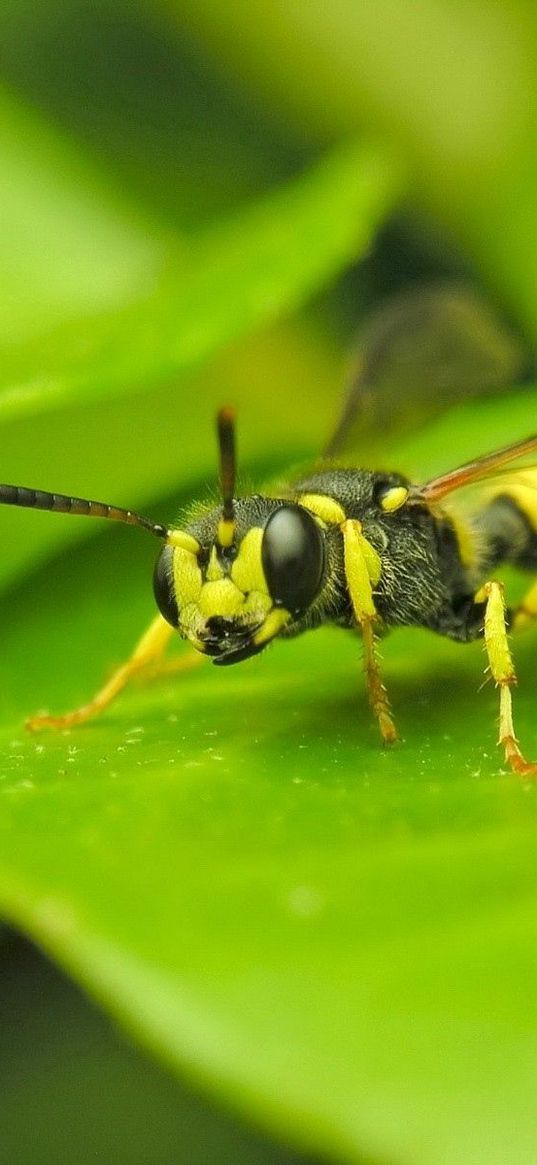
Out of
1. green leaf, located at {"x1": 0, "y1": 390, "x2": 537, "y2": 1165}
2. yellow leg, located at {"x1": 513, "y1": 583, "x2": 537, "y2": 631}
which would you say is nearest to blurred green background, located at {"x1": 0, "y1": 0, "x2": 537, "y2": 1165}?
green leaf, located at {"x1": 0, "y1": 390, "x2": 537, "y2": 1165}

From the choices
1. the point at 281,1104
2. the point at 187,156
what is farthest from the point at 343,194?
the point at 281,1104

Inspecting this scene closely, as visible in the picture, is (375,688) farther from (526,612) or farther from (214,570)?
(526,612)

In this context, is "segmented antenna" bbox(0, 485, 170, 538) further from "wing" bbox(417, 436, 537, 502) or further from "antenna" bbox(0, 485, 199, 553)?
"wing" bbox(417, 436, 537, 502)

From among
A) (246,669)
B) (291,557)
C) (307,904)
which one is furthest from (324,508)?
(307,904)

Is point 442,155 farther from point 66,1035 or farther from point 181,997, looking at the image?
point 181,997

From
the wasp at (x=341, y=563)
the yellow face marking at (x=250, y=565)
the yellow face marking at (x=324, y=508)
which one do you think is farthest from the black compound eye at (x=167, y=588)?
the yellow face marking at (x=324, y=508)

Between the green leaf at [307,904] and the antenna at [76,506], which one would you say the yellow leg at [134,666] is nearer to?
the green leaf at [307,904]
